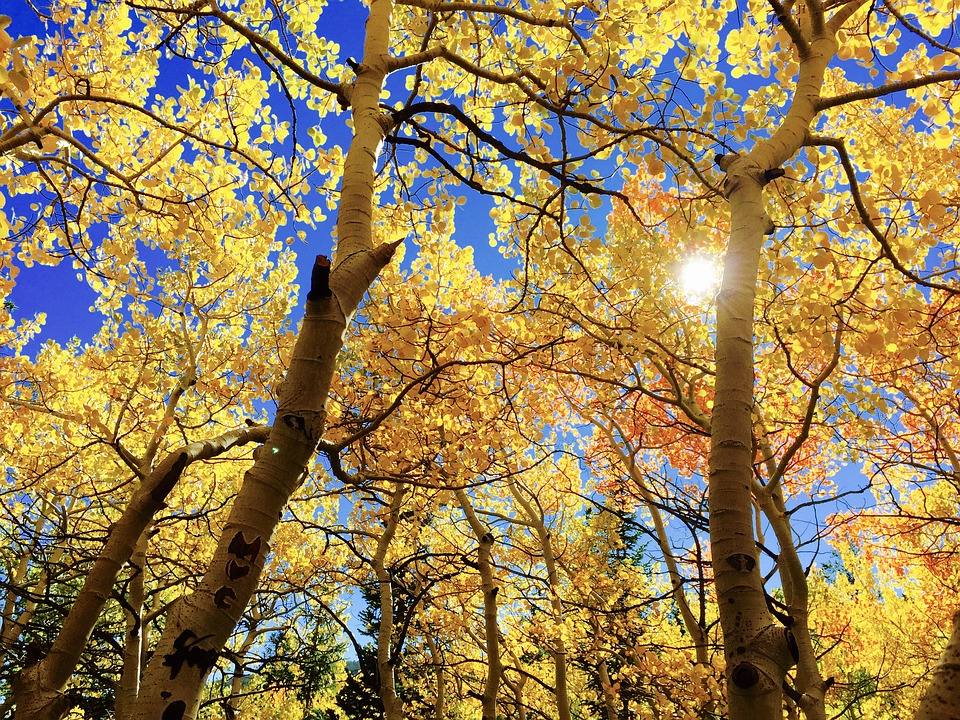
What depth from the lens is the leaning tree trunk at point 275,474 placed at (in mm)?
1421

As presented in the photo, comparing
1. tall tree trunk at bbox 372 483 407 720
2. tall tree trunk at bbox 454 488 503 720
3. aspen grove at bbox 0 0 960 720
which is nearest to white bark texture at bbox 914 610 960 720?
aspen grove at bbox 0 0 960 720

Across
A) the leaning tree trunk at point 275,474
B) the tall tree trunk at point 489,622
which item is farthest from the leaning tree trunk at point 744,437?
the tall tree trunk at point 489,622

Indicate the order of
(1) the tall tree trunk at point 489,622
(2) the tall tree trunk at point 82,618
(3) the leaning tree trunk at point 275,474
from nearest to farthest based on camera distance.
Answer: (3) the leaning tree trunk at point 275,474 < (2) the tall tree trunk at point 82,618 < (1) the tall tree trunk at point 489,622

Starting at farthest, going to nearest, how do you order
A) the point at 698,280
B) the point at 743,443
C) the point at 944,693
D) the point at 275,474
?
the point at 698,280 < the point at 944,693 < the point at 743,443 < the point at 275,474

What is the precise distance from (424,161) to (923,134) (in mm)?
6488

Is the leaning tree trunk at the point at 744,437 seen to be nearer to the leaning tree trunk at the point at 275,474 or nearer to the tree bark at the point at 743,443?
the tree bark at the point at 743,443

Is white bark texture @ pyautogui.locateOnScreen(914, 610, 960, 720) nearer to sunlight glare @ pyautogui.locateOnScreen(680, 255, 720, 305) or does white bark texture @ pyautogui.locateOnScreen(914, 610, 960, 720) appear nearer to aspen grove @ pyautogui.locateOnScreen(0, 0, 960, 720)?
aspen grove @ pyautogui.locateOnScreen(0, 0, 960, 720)

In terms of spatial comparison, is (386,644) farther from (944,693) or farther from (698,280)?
(698,280)

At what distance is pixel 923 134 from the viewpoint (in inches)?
257

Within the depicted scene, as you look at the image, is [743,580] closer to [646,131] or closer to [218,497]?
[646,131]

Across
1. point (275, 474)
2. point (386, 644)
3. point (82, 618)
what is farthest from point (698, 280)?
point (82, 618)

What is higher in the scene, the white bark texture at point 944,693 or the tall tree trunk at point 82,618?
the white bark texture at point 944,693

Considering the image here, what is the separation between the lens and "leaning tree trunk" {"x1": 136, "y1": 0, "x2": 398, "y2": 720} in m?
1.42

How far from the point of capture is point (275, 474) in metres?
1.68
